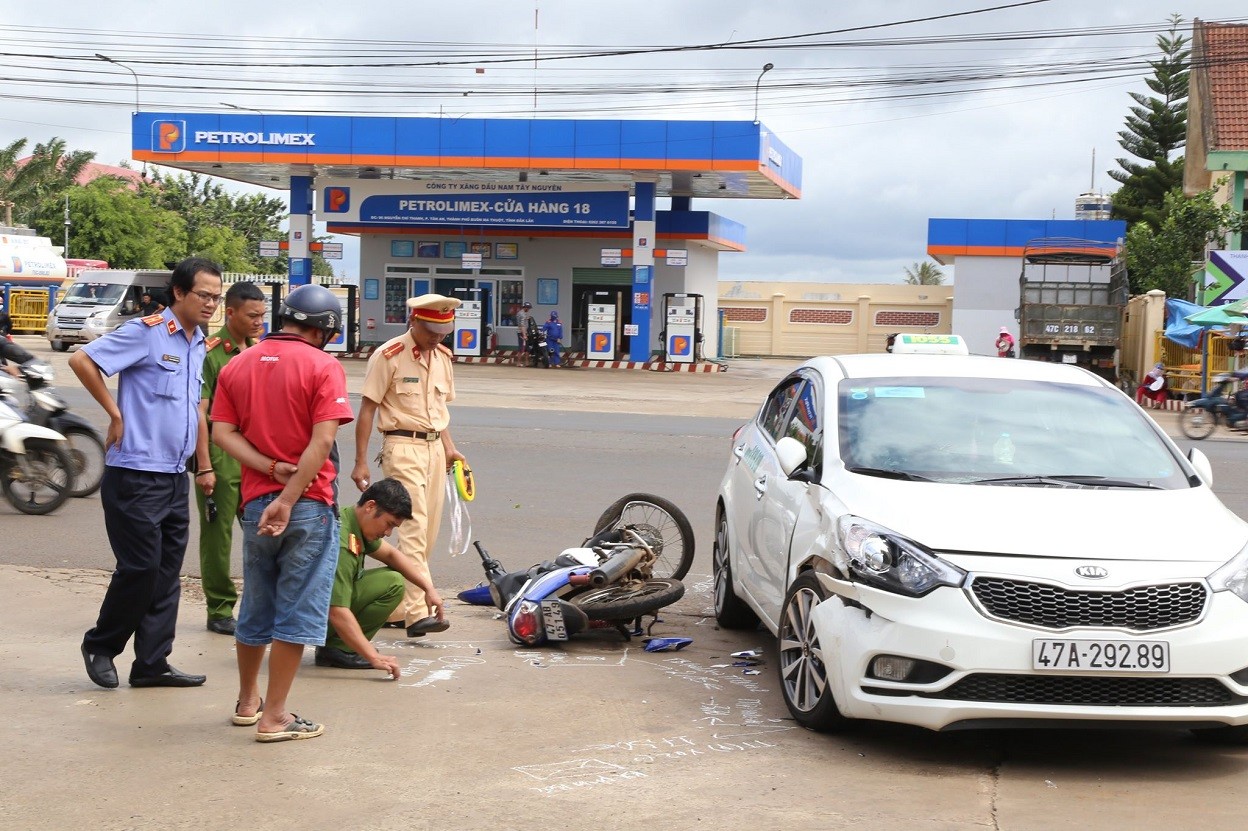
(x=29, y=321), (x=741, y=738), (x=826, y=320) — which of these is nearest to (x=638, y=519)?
(x=741, y=738)

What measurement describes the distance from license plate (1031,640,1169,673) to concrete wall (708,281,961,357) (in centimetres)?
4729

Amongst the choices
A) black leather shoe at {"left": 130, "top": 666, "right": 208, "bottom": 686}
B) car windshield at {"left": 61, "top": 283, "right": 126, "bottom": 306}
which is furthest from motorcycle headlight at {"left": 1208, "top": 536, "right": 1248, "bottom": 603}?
car windshield at {"left": 61, "top": 283, "right": 126, "bottom": 306}

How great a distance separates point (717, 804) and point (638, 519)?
13.4ft

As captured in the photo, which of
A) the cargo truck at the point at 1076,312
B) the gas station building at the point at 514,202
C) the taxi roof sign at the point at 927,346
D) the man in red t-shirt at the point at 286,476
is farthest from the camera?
the gas station building at the point at 514,202

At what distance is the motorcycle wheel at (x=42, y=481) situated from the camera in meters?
10.9

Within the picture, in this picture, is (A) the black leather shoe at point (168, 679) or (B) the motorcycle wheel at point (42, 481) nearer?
(A) the black leather shoe at point (168, 679)

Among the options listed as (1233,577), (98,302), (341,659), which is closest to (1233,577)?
(1233,577)

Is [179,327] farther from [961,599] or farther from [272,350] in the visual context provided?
[961,599]

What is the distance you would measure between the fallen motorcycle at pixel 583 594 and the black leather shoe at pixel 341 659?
863 mm

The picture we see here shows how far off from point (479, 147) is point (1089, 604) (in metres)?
31.2

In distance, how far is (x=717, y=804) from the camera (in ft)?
15.1

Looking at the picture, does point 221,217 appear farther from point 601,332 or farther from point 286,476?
point 286,476

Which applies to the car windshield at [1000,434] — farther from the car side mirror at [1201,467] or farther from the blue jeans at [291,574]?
the blue jeans at [291,574]

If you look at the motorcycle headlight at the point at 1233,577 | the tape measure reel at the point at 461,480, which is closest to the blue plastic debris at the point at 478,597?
the tape measure reel at the point at 461,480
